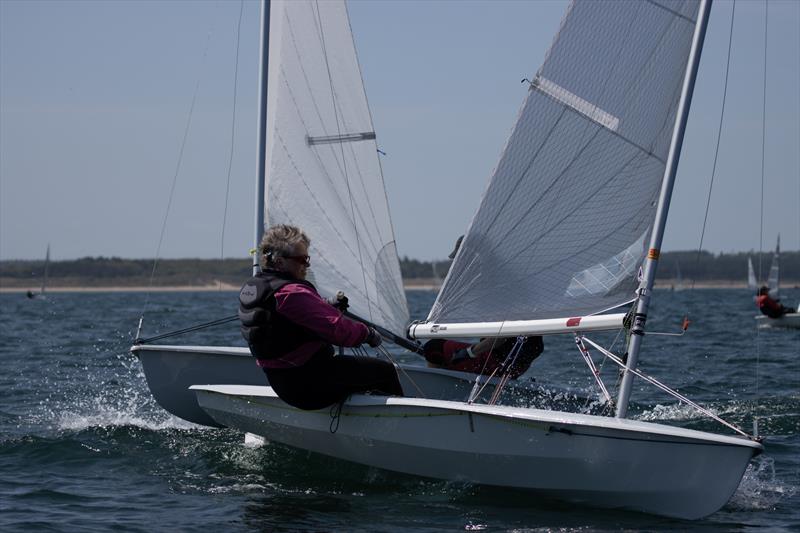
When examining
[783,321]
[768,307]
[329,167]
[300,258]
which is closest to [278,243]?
[300,258]

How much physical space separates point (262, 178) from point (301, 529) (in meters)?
4.48

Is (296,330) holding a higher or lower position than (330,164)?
lower

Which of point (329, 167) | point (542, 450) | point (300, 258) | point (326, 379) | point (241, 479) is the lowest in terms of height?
point (241, 479)

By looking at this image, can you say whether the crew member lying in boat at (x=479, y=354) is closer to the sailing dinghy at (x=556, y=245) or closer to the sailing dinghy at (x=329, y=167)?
the sailing dinghy at (x=329, y=167)

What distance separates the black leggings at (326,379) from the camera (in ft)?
19.8

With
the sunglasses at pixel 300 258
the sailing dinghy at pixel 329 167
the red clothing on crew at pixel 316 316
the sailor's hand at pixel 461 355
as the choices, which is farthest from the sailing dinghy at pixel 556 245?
the sailing dinghy at pixel 329 167

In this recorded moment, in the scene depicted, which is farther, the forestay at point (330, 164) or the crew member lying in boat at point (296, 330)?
the forestay at point (330, 164)

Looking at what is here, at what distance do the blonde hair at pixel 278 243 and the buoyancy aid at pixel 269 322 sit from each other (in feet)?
0.26

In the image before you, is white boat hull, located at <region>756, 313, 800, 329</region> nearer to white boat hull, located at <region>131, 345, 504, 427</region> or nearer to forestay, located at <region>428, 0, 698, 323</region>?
white boat hull, located at <region>131, 345, 504, 427</region>

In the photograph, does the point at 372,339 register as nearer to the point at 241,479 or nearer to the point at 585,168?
the point at 241,479

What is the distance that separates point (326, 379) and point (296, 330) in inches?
13.7

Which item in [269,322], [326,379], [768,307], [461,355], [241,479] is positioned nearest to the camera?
[269,322]

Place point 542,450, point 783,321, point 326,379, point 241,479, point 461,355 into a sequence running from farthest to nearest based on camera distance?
Result: point 783,321 < point 461,355 < point 241,479 < point 326,379 < point 542,450

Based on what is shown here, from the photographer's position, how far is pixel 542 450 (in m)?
5.60
